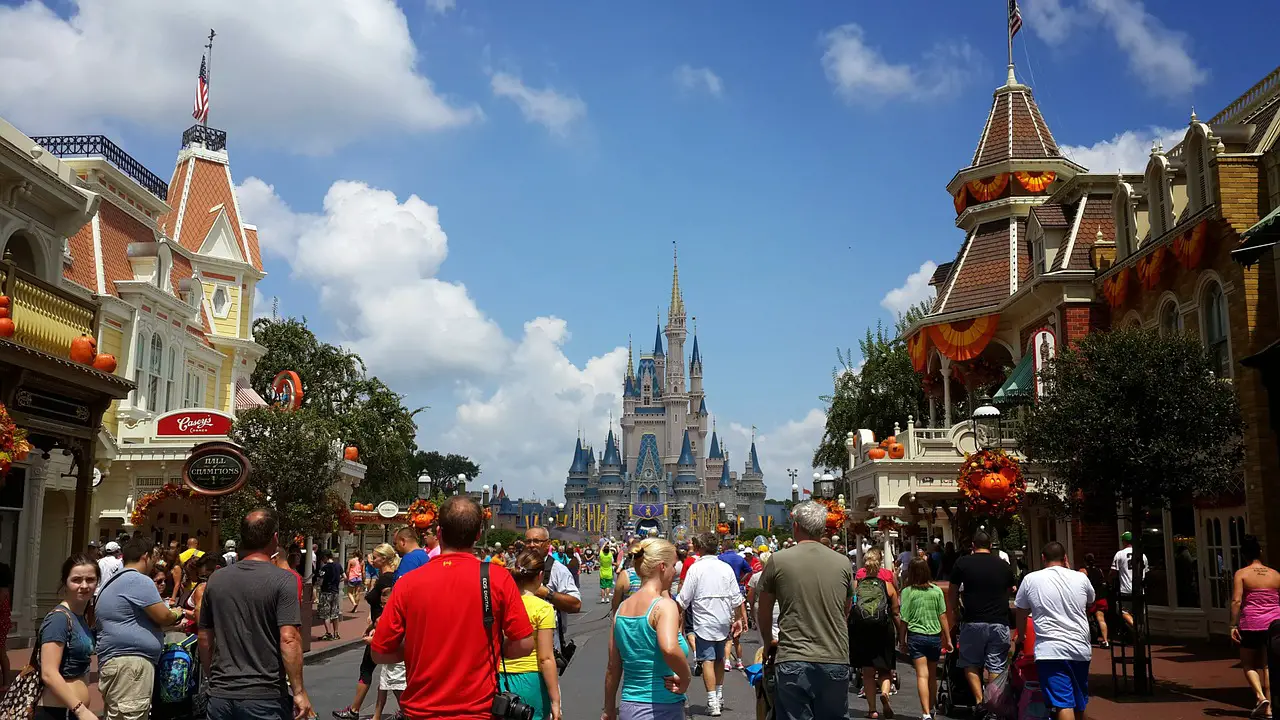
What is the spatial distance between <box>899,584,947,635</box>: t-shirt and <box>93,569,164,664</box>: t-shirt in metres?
7.20

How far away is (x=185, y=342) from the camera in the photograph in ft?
99.3

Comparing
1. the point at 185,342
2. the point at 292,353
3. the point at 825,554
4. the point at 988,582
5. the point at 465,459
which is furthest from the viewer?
the point at 465,459

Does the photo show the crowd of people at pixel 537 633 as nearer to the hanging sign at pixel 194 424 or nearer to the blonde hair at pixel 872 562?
the blonde hair at pixel 872 562

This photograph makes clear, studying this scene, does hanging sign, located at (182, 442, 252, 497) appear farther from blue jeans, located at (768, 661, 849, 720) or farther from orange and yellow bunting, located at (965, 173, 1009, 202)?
orange and yellow bunting, located at (965, 173, 1009, 202)

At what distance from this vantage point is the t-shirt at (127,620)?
731 centimetres

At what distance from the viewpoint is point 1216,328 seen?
62.3ft

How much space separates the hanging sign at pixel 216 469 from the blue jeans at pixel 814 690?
15.4 meters

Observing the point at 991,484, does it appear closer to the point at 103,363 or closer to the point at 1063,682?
the point at 1063,682

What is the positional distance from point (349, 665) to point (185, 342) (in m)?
15.9

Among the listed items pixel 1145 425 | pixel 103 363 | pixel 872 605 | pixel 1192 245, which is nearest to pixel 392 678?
pixel 872 605

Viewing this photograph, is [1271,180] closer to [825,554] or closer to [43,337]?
[825,554]

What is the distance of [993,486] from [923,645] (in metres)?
5.70

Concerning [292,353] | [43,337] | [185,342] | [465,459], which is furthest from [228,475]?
[465,459]

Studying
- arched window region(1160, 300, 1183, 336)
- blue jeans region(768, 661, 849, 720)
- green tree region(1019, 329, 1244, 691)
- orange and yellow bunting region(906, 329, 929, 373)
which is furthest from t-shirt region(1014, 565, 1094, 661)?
orange and yellow bunting region(906, 329, 929, 373)
